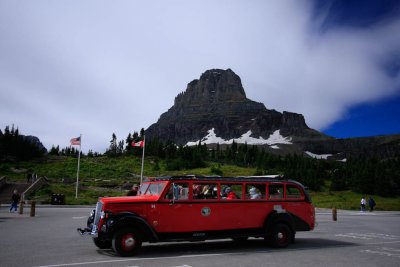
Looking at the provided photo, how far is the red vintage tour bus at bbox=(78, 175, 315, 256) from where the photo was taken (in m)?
10.6

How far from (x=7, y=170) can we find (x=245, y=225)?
251ft

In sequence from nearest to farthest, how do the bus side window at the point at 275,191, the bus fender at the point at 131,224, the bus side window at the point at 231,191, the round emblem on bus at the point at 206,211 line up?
the bus fender at the point at 131,224
the round emblem on bus at the point at 206,211
the bus side window at the point at 231,191
the bus side window at the point at 275,191

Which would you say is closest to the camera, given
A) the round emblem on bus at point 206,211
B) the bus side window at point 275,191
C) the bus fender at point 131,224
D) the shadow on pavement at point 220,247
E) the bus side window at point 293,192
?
the bus fender at point 131,224

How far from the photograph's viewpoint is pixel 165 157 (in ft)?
382

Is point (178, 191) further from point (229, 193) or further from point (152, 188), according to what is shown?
point (229, 193)

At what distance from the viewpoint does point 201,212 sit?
11781 millimetres

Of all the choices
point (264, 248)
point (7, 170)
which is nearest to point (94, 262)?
point (264, 248)

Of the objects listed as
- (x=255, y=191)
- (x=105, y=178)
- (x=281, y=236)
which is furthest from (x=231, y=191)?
(x=105, y=178)

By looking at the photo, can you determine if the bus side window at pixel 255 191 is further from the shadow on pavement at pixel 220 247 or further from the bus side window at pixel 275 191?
the shadow on pavement at pixel 220 247

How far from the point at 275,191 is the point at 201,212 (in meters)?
3.16

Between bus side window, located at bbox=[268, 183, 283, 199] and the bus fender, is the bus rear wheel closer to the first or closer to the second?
bus side window, located at bbox=[268, 183, 283, 199]

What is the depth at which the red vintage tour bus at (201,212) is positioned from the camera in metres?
10.6

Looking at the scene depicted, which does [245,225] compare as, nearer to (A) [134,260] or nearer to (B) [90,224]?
(A) [134,260]

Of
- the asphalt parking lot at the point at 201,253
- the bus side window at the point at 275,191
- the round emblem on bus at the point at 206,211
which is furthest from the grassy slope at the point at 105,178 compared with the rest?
the bus side window at the point at 275,191
